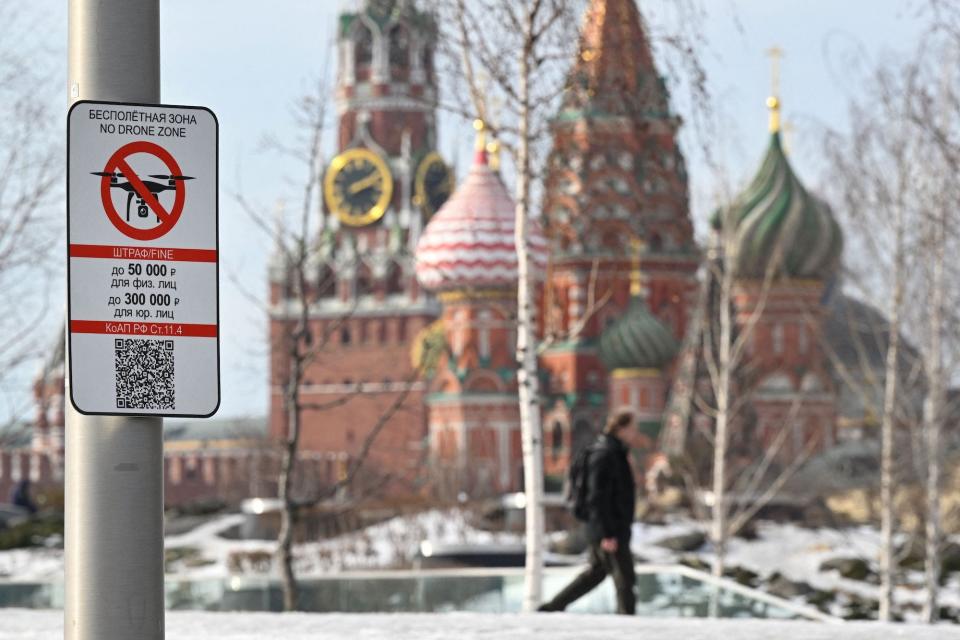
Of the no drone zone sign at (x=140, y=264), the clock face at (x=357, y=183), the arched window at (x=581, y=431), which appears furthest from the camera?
the clock face at (x=357, y=183)

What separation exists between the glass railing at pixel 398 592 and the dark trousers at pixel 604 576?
1162mm

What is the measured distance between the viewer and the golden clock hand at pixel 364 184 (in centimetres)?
9656

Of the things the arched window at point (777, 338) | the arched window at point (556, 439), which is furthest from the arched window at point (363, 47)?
the arched window at point (777, 338)

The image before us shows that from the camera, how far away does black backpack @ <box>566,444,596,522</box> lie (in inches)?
479

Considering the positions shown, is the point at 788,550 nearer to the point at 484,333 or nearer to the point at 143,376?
the point at 484,333

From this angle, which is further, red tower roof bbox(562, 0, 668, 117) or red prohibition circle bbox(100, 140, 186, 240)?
red tower roof bbox(562, 0, 668, 117)

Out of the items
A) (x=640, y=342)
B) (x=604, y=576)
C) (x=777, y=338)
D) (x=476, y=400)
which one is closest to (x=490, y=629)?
(x=604, y=576)

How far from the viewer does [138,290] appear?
14.6 ft

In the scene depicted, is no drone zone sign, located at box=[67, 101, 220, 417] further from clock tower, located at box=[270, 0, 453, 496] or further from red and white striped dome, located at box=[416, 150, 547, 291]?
clock tower, located at box=[270, 0, 453, 496]

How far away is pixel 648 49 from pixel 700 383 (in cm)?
4314

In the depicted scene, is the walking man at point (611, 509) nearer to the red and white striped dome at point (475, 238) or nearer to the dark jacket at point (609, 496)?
the dark jacket at point (609, 496)

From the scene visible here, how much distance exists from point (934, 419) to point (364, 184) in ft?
231

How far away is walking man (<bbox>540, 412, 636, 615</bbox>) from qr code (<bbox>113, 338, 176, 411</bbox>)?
7607 millimetres

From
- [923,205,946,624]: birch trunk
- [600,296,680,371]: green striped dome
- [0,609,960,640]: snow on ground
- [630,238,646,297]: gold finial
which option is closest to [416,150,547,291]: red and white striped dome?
[923,205,946,624]: birch trunk
